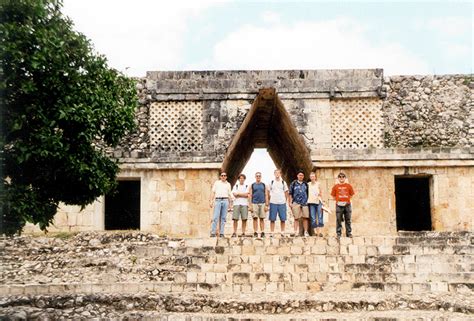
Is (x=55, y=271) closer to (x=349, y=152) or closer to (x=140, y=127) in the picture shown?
(x=140, y=127)

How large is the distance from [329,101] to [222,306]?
7.90 m

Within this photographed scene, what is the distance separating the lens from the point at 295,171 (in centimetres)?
1920

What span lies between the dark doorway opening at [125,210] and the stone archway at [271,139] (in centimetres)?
323

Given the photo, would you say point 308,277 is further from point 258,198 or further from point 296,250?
point 258,198

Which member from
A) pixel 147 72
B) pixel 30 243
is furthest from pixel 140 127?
pixel 30 243

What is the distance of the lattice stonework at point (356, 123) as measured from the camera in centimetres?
1554

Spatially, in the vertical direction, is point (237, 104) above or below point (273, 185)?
above

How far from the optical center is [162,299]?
9.23 m

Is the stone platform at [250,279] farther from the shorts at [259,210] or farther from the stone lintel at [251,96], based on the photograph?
the stone lintel at [251,96]

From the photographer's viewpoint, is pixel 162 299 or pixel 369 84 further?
pixel 369 84

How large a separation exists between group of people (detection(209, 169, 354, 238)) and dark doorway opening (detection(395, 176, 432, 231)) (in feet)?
25.3

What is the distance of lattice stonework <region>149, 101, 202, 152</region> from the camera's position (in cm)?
1548

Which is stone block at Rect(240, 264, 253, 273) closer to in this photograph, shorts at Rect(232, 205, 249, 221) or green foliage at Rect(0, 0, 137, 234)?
shorts at Rect(232, 205, 249, 221)

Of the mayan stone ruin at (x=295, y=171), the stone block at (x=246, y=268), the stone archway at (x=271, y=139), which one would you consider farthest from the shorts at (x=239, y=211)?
the stone archway at (x=271, y=139)
